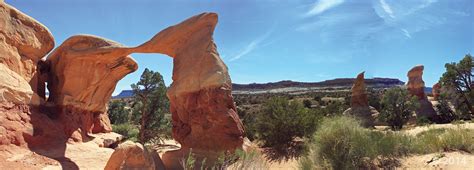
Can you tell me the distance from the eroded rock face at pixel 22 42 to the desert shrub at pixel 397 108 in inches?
793

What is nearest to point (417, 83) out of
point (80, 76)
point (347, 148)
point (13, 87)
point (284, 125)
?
point (284, 125)

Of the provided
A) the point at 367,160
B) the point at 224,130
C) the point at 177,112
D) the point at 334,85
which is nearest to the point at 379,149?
the point at 367,160

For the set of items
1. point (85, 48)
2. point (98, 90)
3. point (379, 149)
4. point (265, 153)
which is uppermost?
point (85, 48)

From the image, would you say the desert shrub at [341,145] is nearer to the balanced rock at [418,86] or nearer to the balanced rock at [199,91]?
the balanced rock at [199,91]

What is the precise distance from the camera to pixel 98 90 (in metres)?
13.4

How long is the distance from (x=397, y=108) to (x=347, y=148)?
17602 millimetres

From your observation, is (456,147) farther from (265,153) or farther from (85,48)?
(85,48)

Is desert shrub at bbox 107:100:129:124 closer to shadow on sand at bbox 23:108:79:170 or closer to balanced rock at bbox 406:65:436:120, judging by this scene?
shadow on sand at bbox 23:108:79:170

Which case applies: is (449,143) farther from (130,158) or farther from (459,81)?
(459,81)

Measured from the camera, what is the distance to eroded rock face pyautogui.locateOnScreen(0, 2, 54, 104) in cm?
958

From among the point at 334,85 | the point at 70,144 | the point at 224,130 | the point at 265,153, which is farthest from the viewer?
the point at 334,85

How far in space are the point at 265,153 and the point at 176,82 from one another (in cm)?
385

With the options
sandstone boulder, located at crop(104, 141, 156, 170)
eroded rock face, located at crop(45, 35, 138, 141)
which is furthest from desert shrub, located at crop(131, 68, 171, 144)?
sandstone boulder, located at crop(104, 141, 156, 170)

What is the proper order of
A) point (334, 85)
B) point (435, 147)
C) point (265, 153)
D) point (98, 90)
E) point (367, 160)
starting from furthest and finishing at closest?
point (334, 85), point (98, 90), point (265, 153), point (435, 147), point (367, 160)
